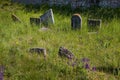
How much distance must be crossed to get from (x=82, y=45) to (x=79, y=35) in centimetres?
83

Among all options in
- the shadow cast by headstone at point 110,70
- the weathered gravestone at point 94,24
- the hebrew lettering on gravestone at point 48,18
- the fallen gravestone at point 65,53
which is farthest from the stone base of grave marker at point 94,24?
the shadow cast by headstone at point 110,70

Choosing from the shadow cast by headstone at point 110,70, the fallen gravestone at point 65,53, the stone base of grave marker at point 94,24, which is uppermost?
the stone base of grave marker at point 94,24

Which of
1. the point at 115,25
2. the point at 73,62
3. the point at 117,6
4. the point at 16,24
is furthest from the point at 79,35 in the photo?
the point at 117,6

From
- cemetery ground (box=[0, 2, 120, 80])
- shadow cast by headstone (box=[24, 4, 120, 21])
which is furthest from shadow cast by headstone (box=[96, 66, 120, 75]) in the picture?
shadow cast by headstone (box=[24, 4, 120, 21])

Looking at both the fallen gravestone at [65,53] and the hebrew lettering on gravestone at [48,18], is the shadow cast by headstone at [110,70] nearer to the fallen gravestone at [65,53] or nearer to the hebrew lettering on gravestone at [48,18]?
the fallen gravestone at [65,53]

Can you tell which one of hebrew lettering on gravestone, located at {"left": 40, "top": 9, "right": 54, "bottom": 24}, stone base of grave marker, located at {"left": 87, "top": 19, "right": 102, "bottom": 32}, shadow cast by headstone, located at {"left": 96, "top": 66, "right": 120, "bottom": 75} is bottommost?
shadow cast by headstone, located at {"left": 96, "top": 66, "right": 120, "bottom": 75}

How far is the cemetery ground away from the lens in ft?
17.6

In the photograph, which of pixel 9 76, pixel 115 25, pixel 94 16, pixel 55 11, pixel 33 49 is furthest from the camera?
pixel 55 11

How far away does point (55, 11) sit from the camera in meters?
11.3

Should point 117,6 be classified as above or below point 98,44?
above

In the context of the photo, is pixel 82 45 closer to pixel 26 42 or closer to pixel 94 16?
pixel 26 42

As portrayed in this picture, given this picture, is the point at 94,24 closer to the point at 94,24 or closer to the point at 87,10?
the point at 94,24

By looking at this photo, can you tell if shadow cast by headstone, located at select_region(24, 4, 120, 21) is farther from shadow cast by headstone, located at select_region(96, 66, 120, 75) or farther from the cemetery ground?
shadow cast by headstone, located at select_region(96, 66, 120, 75)

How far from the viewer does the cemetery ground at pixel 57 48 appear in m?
5.36
